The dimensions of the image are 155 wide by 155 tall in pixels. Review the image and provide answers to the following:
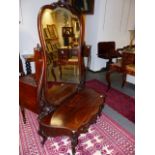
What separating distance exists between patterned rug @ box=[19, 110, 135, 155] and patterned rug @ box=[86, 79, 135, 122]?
493 millimetres

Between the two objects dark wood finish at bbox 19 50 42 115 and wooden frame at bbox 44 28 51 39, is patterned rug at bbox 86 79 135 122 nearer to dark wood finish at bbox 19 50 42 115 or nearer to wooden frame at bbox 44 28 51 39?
dark wood finish at bbox 19 50 42 115

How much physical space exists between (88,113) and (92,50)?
3.39 meters

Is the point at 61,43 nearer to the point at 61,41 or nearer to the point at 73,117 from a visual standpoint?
the point at 61,41

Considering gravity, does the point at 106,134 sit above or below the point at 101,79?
below

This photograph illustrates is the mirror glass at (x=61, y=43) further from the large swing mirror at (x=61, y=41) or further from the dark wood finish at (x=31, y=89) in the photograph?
the dark wood finish at (x=31, y=89)

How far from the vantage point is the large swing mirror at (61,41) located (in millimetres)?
1665

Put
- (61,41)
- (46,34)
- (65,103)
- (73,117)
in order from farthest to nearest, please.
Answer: (65,103)
(61,41)
(73,117)
(46,34)

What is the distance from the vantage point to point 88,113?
1.87 meters

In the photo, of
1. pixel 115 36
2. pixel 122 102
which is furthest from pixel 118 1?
pixel 122 102

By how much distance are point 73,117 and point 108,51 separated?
3.51 meters

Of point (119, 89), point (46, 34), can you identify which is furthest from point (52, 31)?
point (119, 89)

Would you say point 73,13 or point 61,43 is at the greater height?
point 73,13

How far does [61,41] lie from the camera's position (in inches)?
75.4
